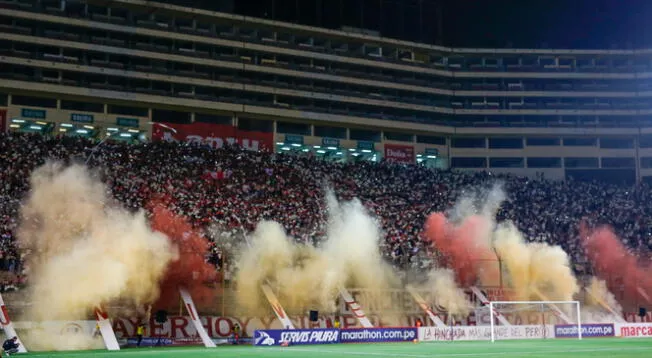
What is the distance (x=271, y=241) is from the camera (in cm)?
5106

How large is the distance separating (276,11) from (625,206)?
42.7m

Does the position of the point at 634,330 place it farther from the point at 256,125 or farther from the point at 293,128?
the point at 256,125

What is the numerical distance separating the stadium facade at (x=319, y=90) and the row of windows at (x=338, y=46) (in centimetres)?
18

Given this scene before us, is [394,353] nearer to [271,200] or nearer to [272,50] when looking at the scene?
[271,200]

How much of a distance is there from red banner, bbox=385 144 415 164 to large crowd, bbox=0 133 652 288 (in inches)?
328

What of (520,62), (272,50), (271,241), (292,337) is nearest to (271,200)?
(271,241)

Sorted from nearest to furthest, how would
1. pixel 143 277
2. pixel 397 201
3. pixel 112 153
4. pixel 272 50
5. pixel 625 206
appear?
1. pixel 143 277
2. pixel 112 153
3. pixel 397 201
4. pixel 625 206
5. pixel 272 50

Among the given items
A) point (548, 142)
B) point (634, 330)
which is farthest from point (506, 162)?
point (634, 330)

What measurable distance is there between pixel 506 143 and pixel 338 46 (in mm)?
23648

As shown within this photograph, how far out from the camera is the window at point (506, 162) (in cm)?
9381

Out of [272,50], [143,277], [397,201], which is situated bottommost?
[143,277]

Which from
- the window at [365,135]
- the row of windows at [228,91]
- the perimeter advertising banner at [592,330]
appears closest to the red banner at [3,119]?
the row of windows at [228,91]

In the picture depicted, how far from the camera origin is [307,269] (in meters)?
50.8

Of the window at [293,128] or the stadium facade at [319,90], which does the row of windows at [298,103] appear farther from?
the window at [293,128]
